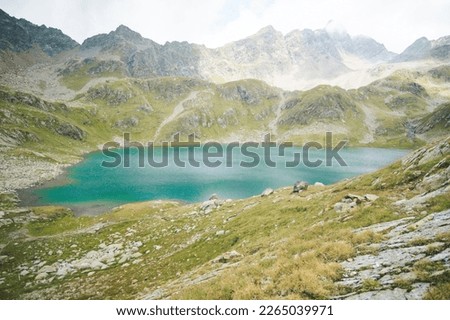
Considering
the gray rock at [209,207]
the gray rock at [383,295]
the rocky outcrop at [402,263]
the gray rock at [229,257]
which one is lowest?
the gray rock at [209,207]

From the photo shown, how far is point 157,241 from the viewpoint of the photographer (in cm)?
3406

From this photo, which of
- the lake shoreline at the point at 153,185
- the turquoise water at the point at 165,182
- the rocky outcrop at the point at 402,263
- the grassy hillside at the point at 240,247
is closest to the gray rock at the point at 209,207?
the grassy hillside at the point at 240,247

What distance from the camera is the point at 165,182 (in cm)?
9125

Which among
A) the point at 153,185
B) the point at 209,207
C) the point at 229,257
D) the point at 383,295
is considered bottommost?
the point at 153,185

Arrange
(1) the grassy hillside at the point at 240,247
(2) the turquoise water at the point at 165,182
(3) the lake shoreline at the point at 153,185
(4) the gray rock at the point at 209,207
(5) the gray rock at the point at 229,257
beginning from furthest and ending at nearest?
(2) the turquoise water at the point at 165,182, (3) the lake shoreline at the point at 153,185, (4) the gray rock at the point at 209,207, (5) the gray rock at the point at 229,257, (1) the grassy hillside at the point at 240,247

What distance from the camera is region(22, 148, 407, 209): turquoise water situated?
236 ft

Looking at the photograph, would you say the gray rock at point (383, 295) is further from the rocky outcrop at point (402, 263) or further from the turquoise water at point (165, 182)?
the turquoise water at point (165, 182)

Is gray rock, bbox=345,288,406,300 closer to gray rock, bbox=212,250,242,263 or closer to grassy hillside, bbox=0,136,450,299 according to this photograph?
grassy hillside, bbox=0,136,450,299

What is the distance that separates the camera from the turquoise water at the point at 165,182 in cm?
7200

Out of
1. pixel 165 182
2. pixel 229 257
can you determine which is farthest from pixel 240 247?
pixel 165 182

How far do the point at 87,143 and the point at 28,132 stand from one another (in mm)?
44541

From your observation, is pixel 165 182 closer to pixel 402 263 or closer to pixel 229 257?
pixel 229 257

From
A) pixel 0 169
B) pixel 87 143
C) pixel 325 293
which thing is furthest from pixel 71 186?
pixel 87 143

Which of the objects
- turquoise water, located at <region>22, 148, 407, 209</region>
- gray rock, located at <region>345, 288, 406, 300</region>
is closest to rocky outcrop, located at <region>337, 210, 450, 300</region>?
gray rock, located at <region>345, 288, 406, 300</region>
